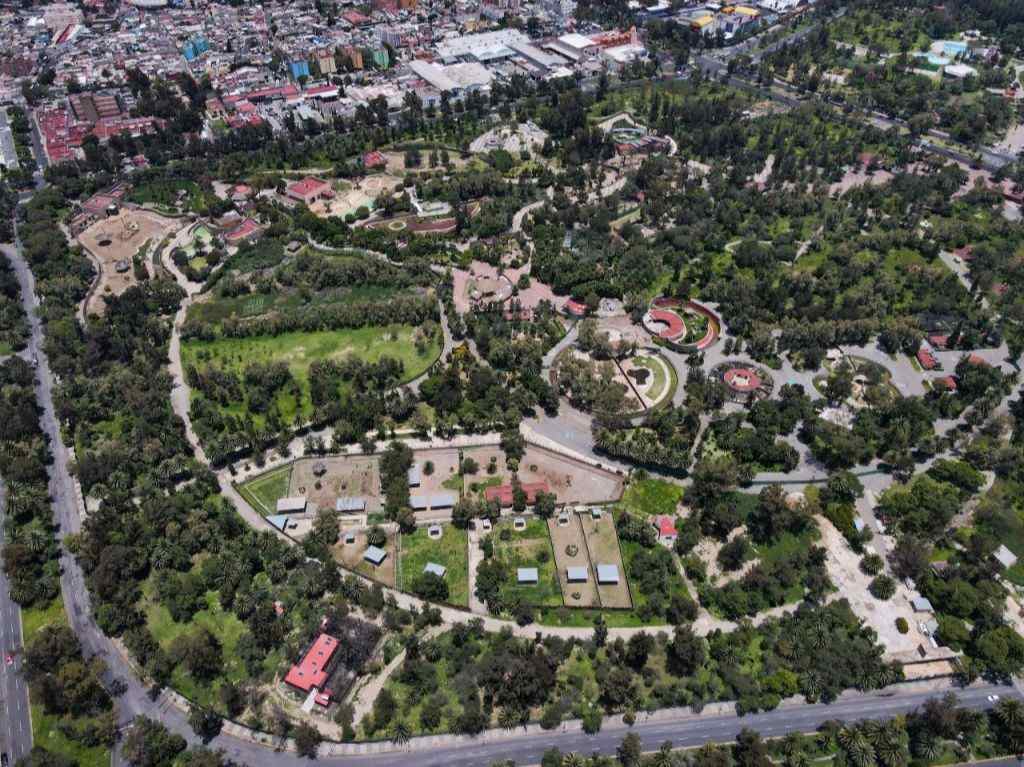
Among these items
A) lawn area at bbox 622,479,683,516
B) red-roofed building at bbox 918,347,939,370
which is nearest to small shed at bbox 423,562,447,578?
lawn area at bbox 622,479,683,516

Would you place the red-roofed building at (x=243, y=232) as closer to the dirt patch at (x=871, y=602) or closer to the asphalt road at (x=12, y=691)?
the asphalt road at (x=12, y=691)

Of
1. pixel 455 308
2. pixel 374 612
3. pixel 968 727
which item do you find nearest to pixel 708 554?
pixel 968 727

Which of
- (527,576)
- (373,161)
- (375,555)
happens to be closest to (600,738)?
(527,576)

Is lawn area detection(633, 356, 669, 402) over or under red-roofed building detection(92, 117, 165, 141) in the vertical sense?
under

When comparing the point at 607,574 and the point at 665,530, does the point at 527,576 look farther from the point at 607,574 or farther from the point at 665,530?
the point at 665,530

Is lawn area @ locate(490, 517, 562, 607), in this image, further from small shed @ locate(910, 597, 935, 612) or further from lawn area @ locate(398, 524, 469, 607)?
small shed @ locate(910, 597, 935, 612)

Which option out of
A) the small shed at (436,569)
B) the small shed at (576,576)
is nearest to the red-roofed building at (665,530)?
the small shed at (576,576)
